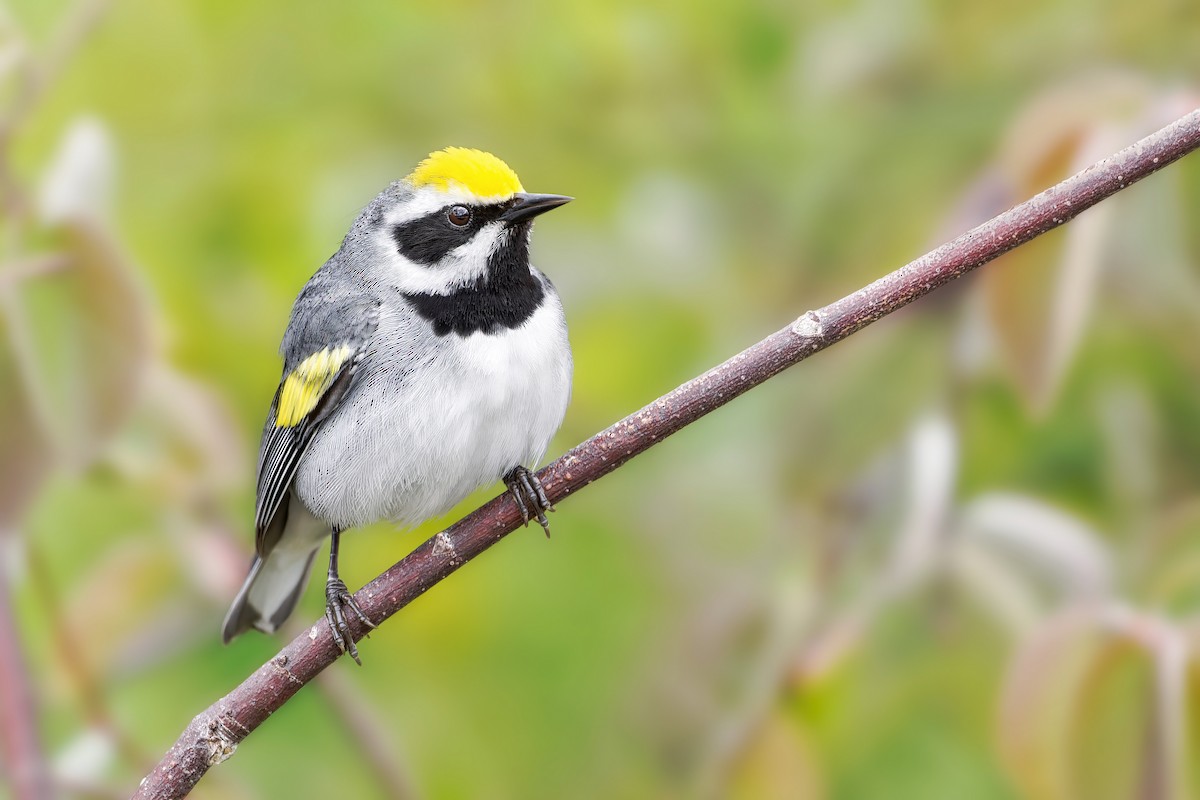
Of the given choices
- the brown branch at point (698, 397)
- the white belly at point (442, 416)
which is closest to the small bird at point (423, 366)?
the white belly at point (442, 416)

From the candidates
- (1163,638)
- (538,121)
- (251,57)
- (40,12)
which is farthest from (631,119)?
(1163,638)

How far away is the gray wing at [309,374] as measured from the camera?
3.27ft

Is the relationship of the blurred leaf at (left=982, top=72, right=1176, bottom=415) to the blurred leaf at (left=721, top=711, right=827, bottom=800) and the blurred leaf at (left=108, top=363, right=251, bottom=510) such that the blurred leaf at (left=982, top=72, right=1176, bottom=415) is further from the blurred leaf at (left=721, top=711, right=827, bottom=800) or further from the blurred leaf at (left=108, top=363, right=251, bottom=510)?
the blurred leaf at (left=108, top=363, right=251, bottom=510)

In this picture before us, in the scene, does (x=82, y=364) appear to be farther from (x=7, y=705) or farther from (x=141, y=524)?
(x=7, y=705)

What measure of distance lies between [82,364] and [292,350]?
28 centimetres

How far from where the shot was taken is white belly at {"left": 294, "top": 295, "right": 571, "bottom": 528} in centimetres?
95

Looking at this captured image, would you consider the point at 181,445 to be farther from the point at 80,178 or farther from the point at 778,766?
the point at 778,766

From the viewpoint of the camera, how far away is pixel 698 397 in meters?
0.72

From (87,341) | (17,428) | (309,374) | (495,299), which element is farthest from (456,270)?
(17,428)

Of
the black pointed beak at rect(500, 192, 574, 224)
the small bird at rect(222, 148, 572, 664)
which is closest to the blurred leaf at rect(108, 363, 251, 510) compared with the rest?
the small bird at rect(222, 148, 572, 664)

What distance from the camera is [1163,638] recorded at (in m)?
1.06

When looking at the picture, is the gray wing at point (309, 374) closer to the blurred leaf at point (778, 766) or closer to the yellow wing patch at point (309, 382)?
the yellow wing patch at point (309, 382)

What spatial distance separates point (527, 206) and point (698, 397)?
348mm

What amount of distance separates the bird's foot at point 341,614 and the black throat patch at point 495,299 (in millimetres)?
223
